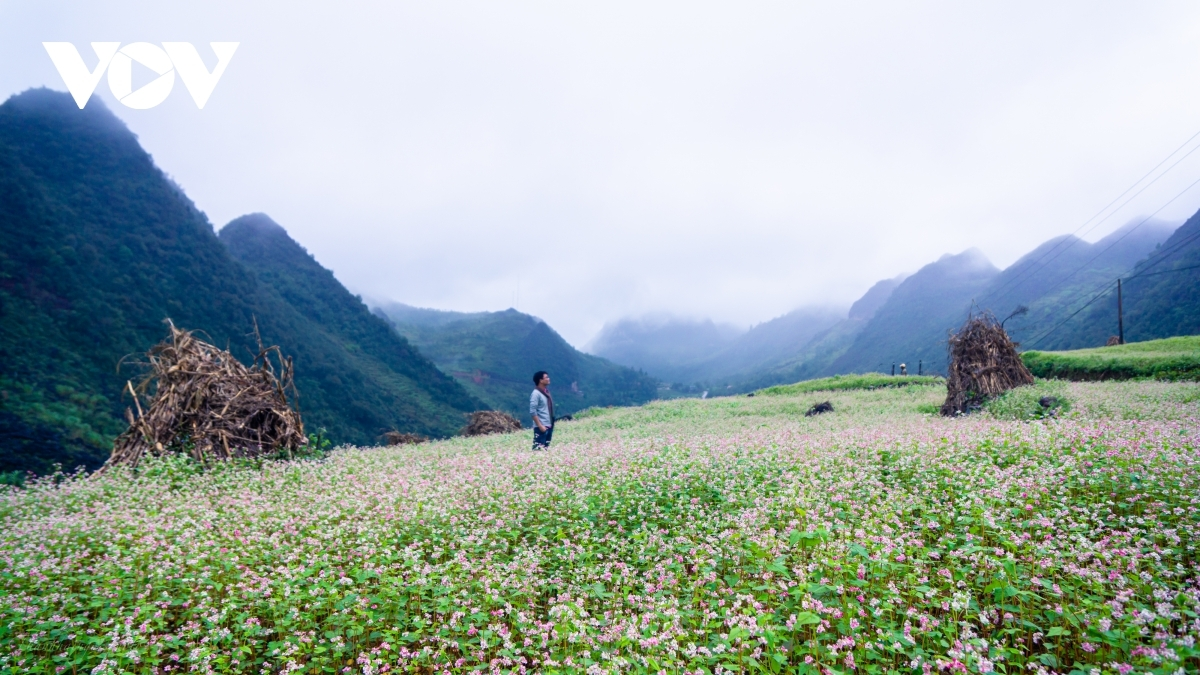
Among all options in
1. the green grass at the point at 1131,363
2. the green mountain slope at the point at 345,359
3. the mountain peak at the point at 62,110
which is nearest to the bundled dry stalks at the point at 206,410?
the green grass at the point at 1131,363

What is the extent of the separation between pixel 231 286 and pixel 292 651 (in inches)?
3423

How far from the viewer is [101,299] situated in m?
53.1

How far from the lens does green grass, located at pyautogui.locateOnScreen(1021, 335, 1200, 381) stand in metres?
20.5

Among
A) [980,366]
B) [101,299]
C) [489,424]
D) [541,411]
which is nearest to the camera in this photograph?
[541,411]

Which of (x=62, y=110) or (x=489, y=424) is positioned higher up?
(x=62, y=110)

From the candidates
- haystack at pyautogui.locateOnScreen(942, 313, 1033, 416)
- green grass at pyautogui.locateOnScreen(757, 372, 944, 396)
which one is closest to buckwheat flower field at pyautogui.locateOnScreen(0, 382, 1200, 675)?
haystack at pyautogui.locateOnScreen(942, 313, 1033, 416)

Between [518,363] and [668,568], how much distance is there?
147968 millimetres

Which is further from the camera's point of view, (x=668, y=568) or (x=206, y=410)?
(x=206, y=410)

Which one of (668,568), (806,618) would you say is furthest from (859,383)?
(806,618)

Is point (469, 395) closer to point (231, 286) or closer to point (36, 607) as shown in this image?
point (231, 286)

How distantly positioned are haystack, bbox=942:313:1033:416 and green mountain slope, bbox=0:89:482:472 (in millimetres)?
38632

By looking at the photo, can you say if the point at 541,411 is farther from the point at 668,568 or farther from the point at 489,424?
the point at 489,424

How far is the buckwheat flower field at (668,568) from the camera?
3699 mm

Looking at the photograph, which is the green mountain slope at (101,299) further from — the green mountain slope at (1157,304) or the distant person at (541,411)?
the green mountain slope at (1157,304)
